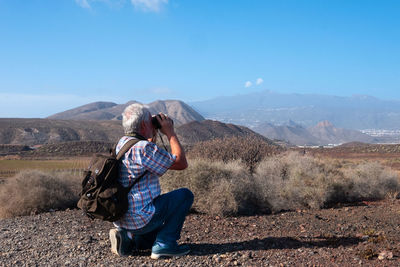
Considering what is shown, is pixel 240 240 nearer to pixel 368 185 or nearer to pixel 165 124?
pixel 165 124

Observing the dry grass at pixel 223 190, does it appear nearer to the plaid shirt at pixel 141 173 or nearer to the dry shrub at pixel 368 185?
the dry shrub at pixel 368 185

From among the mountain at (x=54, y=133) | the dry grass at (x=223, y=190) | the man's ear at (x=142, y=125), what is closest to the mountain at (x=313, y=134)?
the mountain at (x=54, y=133)

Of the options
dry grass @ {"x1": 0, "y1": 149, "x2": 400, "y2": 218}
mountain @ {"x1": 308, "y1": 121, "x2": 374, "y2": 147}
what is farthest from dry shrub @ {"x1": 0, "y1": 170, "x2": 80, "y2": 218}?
mountain @ {"x1": 308, "y1": 121, "x2": 374, "y2": 147}

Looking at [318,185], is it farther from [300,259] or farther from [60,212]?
[60,212]

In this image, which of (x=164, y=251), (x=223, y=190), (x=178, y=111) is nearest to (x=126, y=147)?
(x=164, y=251)

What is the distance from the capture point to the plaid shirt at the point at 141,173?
407cm

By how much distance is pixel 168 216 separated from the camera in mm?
4477

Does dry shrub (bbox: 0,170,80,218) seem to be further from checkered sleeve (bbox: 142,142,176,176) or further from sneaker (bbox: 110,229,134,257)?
checkered sleeve (bbox: 142,142,176,176)

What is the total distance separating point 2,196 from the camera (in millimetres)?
8359

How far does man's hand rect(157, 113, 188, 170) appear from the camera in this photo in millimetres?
4195

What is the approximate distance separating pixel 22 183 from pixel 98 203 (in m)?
5.26

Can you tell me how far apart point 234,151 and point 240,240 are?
603 cm

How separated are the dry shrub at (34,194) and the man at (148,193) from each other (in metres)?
4.20

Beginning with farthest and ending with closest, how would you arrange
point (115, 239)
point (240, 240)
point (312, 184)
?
point (312, 184) → point (240, 240) → point (115, 239)
